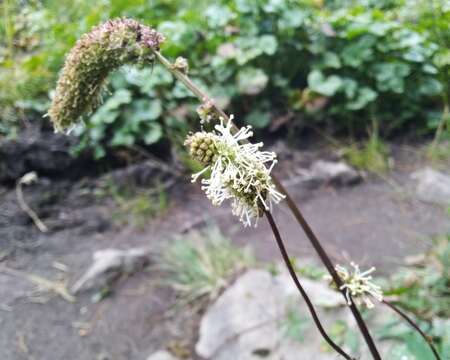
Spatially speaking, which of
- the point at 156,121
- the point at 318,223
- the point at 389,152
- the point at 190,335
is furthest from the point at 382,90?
the point at 190,335

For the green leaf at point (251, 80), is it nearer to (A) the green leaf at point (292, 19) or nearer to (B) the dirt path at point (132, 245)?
(A) the green leaf at point (292, 19)

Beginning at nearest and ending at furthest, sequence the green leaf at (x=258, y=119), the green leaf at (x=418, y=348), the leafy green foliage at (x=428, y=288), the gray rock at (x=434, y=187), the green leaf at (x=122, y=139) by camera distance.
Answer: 1. the green leaf at (x=418, y=348)
2. the leafy green foliage at (x=428, y=288)
3. the gray rock at (x=434, y=187)
4. the green leaf at (x=122, y=139)
5. the green leaf at (x=258, y=119)

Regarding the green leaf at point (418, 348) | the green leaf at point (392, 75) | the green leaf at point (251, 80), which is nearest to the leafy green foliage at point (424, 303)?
the green leaf at point (418, 348)

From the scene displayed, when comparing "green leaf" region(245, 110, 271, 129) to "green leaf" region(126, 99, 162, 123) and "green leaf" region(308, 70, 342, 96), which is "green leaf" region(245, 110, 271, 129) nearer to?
"green leaf" region(308, 70, 342, 96)

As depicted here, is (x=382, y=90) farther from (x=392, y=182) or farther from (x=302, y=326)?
(x=302, y=326)

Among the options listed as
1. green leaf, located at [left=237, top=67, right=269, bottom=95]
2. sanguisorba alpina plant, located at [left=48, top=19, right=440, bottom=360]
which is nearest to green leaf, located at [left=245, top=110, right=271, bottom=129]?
green leaf, located at [left=237, top=67, right=269, bottom=95]

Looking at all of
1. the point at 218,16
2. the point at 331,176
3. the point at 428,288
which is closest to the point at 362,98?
the point at 331,176

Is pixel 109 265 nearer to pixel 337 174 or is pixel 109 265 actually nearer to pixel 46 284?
pixel 46 284
